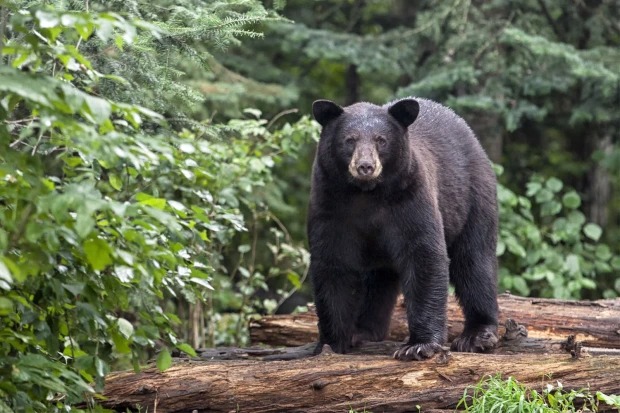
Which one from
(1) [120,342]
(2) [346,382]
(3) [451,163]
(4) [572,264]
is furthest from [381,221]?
(4) [572,264]

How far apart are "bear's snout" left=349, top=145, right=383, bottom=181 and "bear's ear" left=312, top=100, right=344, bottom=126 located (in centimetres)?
37

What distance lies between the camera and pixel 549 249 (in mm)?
10922

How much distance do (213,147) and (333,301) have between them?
217cm

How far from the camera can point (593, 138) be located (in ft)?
41.1

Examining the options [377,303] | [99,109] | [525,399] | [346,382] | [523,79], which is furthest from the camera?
[523,79]

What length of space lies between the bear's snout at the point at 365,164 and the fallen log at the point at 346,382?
3.63 feet

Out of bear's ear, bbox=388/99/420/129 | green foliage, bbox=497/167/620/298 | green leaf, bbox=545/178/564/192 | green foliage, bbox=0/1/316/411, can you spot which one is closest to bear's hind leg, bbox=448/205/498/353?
bear's ear, bbox=388/99/420/129

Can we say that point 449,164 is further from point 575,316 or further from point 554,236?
point 554,236

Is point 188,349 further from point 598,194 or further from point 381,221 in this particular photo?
point 598,194

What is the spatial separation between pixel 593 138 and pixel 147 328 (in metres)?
9.07

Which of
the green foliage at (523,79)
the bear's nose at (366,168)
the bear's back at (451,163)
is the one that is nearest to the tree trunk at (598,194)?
the green foliage at (523,79)

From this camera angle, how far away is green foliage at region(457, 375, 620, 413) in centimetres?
523

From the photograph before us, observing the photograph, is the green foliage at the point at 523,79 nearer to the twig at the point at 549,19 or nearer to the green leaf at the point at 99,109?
the twig at the point at 549,19

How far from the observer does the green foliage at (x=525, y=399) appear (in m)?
5.23
